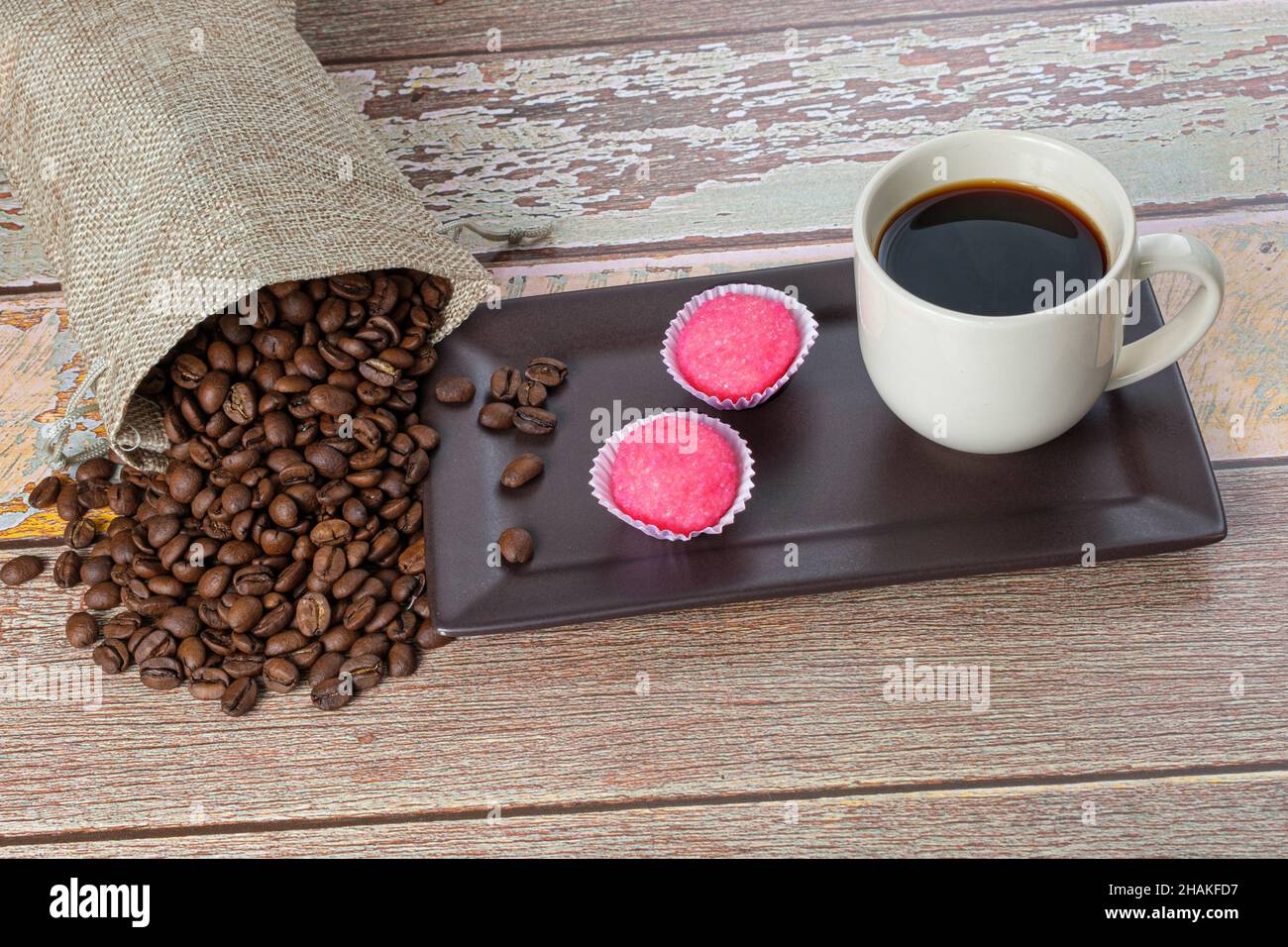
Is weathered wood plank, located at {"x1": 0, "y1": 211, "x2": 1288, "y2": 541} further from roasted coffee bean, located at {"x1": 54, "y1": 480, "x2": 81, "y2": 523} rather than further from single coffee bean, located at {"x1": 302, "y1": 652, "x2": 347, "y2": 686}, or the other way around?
single coffee bean, located at {"x1": 302, "y1": 652, "x2": 347, "y2": 686}

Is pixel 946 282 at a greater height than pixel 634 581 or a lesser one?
greater

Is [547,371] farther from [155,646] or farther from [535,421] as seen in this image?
[155,646]

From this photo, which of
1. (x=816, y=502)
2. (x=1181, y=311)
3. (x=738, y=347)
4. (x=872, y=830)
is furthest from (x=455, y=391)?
(x=1181, y=311)

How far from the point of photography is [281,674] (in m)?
1.22

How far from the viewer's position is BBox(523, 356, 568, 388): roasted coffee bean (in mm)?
1353

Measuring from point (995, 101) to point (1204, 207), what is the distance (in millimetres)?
328

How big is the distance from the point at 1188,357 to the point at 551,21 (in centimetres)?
107

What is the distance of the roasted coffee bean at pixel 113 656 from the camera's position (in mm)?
1264

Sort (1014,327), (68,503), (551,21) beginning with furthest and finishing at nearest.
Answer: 1. (551,21)
2. (68,503)
3. (1014,327)

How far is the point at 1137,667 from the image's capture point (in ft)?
3.88

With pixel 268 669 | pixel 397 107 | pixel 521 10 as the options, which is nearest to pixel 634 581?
pixel 268 669

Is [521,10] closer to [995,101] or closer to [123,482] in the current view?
[995,101]

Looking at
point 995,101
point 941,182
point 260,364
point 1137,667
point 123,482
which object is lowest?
point 1137,667

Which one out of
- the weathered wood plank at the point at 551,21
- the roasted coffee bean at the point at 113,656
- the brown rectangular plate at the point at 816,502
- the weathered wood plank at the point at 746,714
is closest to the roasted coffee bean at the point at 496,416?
the brown rectangular plate at the point at 816,502
